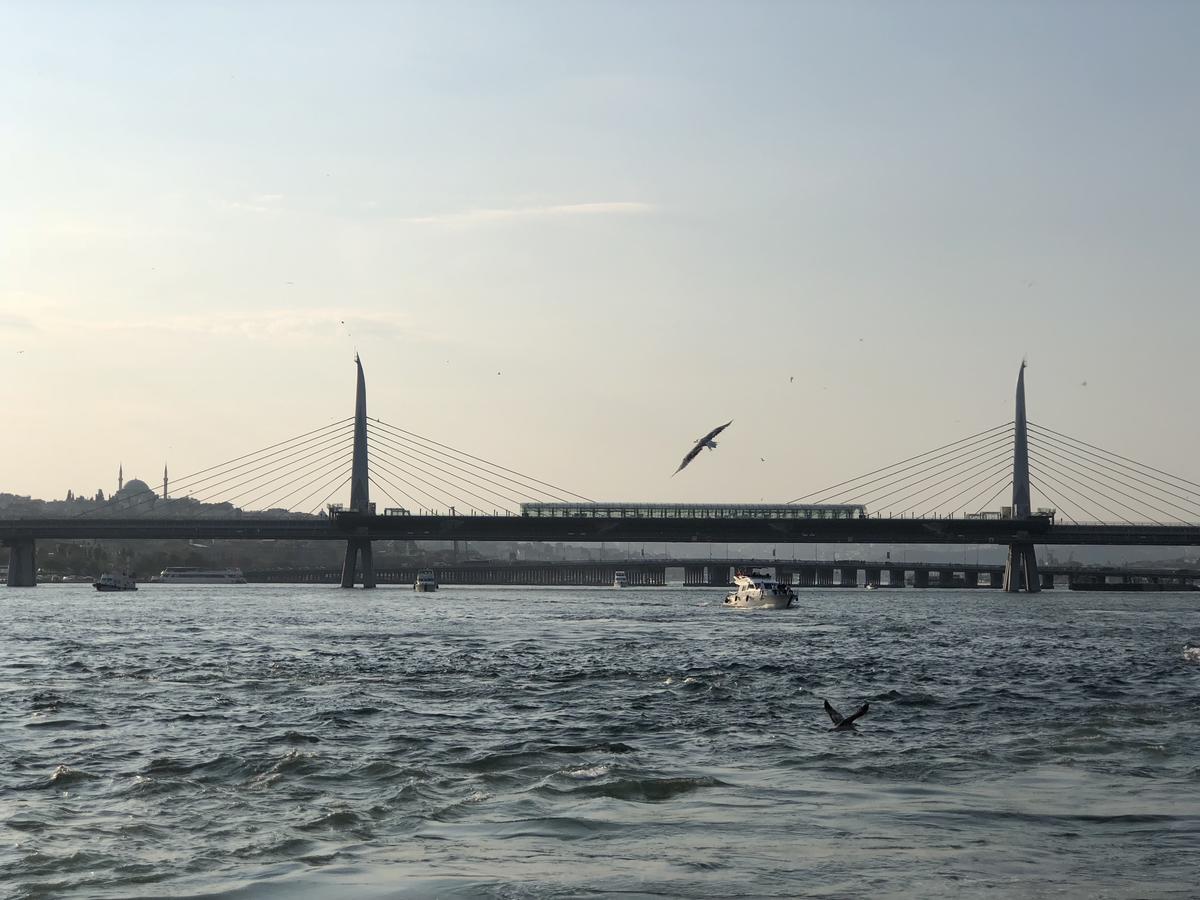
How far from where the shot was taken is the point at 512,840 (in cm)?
2020

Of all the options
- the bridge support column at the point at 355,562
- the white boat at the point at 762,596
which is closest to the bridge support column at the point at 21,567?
the bridge support column at the point at 355,562

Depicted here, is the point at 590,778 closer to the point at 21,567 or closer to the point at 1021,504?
the point at 1021,504

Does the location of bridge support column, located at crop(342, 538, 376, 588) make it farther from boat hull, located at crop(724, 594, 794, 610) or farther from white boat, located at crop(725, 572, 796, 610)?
boat hull, located at crop(724, 594, 794, 610)

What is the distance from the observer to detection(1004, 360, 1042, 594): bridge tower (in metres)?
165

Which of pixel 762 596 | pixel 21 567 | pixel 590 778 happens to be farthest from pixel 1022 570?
pixel 590 778

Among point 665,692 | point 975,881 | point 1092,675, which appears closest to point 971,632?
point 1092,675

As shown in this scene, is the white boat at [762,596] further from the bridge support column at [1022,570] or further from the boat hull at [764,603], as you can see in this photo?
the bridge support column at [1022,570]

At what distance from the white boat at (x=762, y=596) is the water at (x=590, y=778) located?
65647mm

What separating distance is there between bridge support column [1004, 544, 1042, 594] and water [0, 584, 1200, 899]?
12677cm

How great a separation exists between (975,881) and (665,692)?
24271 mm

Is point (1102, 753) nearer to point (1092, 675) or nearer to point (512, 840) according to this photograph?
point (512, 840)

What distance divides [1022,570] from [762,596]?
7125 centimetres

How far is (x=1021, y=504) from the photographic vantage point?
543 feet

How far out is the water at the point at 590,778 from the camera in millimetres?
18109
